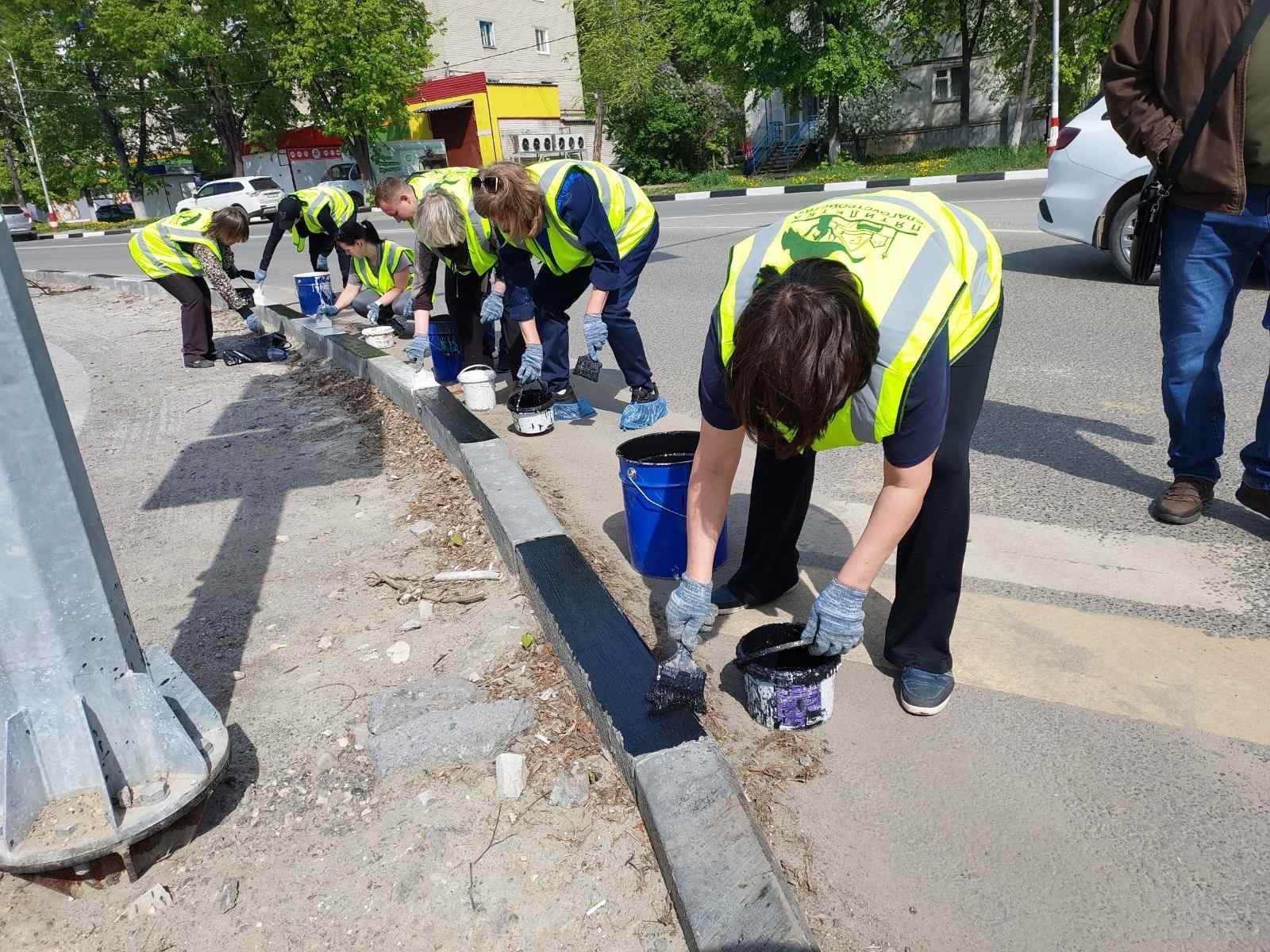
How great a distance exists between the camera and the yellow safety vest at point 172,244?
7.37 meters

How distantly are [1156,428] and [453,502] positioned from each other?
311cm

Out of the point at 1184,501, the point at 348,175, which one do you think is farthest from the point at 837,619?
the point at 348,175

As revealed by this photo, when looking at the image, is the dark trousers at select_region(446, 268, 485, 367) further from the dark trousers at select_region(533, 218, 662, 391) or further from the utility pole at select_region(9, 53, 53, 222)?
the utility pole at select_region(9, 53, 53, 222)

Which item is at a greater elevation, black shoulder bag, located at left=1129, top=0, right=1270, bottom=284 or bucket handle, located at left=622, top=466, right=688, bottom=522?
black shoulder bag, located at left=1129, top=0, right=1270, bottom=284

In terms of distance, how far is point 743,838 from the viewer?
186 centimetres

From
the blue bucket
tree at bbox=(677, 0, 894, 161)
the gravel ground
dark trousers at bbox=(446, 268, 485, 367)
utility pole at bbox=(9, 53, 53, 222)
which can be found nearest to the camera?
the gravel ground

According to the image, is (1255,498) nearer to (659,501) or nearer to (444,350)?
(659,501)

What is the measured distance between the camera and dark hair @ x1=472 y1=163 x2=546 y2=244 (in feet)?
13.7

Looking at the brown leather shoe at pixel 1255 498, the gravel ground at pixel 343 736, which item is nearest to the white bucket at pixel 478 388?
the gravel ground at pixel 343 736

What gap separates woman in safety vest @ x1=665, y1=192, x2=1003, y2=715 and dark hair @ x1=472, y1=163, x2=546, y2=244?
2313 millimetres

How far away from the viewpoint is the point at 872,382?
1.81 meters

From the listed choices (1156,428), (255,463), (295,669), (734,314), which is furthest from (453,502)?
(1156,428)

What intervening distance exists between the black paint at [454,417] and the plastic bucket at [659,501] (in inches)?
41.8

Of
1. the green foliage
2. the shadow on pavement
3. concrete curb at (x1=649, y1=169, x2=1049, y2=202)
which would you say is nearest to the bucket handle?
the shadow on pavement
